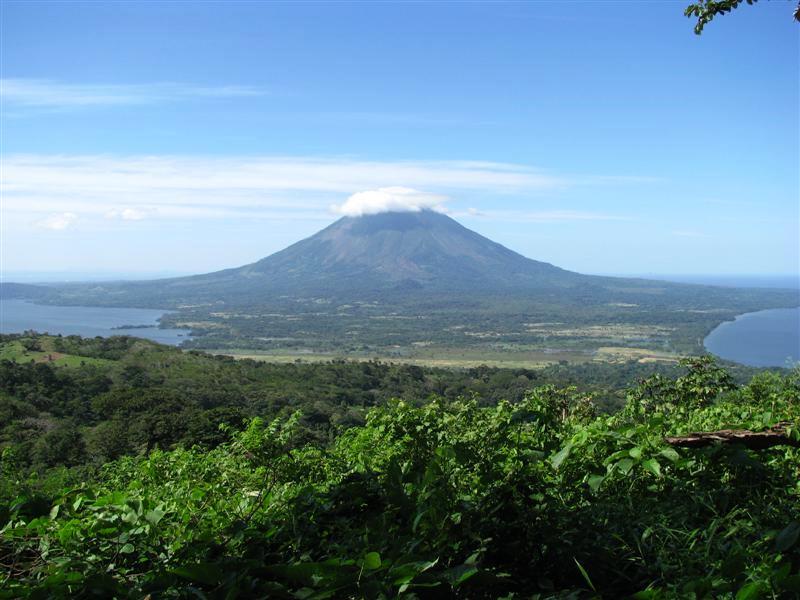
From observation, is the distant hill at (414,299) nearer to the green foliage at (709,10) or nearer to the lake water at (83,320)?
the lake water at (83,320)

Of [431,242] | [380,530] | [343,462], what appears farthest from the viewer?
[431,242]

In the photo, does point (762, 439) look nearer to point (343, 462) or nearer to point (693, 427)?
point (693, 427)

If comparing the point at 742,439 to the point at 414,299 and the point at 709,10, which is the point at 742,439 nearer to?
the point at 709,10

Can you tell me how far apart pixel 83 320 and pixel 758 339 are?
121 m

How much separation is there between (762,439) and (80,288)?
20764cm

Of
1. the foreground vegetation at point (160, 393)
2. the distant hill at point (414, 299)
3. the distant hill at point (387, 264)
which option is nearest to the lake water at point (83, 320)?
the distant hill at point (414, 299)

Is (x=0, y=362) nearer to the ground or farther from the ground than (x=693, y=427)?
nearer to the ground

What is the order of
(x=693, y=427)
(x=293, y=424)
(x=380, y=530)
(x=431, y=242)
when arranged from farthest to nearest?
(x=431, y=242), (x=293, y=424), (x=693, y=427), (x=380, y=530)

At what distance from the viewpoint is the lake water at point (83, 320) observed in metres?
91.1

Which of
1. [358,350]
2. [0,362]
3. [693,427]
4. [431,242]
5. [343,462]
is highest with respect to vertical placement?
[431,242]

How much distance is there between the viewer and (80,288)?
597 feet

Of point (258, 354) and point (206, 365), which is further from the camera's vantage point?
point (258, 354)

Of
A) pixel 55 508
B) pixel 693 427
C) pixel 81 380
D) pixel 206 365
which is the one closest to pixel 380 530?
pixel 55 508

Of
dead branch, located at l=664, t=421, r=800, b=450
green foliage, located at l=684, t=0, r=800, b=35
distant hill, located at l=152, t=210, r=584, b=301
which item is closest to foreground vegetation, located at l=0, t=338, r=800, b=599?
dead branch, located at l=664, t=421, r=800, b=450
